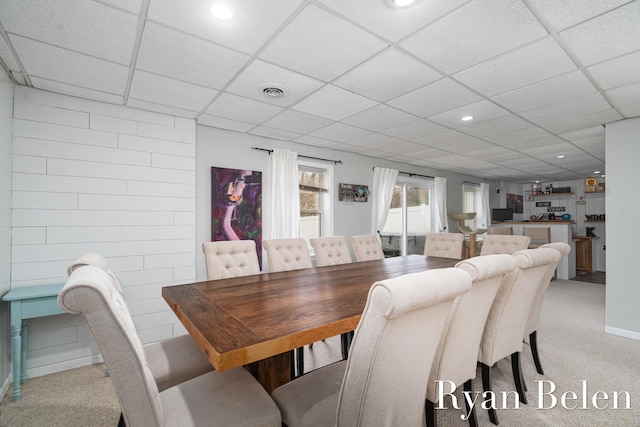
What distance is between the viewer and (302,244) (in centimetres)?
305

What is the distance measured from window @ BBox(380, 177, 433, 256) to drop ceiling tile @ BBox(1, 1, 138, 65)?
4.57 m

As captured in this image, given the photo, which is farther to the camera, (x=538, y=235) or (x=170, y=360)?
(x=538, y=235)

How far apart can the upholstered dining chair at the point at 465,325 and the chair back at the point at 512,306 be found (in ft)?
0.84

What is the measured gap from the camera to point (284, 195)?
398 centimetres

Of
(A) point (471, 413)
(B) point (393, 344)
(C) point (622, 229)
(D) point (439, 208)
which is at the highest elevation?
(D) point (439, 208)

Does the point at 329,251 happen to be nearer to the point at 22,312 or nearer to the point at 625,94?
the point at 22,312

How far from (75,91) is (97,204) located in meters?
1.01

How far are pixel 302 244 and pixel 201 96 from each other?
172 centimetres

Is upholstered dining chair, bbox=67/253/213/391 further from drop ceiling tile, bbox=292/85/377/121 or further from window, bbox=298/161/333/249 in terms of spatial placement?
window, bbox=298/161/333/249

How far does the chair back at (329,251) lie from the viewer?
3188 mm

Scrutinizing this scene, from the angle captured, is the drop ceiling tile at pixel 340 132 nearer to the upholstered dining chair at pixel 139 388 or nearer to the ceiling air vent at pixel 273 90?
the ceiling air vent at pixel 273 90

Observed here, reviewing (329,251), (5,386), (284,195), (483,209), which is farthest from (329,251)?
(483,209)

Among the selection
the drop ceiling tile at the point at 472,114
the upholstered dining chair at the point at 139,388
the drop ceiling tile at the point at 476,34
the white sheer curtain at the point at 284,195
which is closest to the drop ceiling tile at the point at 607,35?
the drop ceiling tile at the point at 476,34

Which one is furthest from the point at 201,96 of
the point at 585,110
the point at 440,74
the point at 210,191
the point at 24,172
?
the point at 585,110
